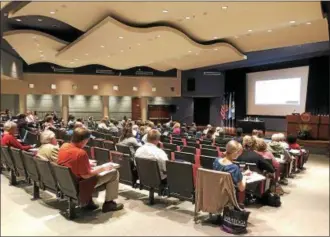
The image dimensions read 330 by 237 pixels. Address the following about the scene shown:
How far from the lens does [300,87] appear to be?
16.8 metres

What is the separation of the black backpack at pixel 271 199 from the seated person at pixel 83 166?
2.16m

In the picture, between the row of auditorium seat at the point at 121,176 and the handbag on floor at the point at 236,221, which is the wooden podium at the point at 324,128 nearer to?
the row of auditorium seat at the point at 121,176

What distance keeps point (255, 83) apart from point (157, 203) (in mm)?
16262

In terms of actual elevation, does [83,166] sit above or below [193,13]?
below

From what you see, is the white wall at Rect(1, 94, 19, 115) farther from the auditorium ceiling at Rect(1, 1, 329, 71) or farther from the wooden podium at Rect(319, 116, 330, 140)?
the wooden podium at Rect(319, 116, 330, 140)

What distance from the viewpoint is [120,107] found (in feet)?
71.4

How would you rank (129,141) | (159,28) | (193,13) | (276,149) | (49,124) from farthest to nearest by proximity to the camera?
(49,124) → (159,28) → (193,13) → (276,149) → (129,141)

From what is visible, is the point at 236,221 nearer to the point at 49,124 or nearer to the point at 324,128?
the point at 49,124

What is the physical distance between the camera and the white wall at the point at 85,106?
20.7m

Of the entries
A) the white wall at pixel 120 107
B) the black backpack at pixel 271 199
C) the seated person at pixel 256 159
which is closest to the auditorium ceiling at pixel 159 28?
the seated person at pixel 256 159

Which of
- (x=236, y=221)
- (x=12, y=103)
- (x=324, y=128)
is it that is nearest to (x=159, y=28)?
(x=236, y=221)

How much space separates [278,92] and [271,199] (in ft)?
46.7

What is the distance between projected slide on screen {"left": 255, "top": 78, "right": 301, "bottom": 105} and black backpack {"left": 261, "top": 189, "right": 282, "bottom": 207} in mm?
13091

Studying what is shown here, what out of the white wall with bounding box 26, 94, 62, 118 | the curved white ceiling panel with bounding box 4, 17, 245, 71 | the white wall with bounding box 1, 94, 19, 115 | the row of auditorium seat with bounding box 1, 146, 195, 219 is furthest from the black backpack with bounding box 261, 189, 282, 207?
the white wall with bounding box 26, 94, 62, 118
